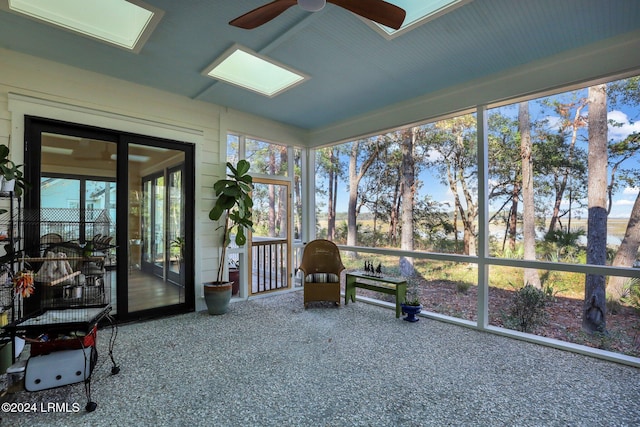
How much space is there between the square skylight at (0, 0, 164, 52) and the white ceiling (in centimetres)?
11

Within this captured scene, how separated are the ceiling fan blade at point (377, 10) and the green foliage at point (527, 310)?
3.70 metres

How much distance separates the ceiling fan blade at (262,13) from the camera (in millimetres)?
1892

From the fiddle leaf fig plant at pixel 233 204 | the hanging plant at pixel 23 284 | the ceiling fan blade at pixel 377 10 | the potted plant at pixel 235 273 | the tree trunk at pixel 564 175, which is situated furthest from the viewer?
the potted plant at pixel 235 273

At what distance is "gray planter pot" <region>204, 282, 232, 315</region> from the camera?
417cm

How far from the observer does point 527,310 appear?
12.6 ft

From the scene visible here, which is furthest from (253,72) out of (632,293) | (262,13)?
(632,293)

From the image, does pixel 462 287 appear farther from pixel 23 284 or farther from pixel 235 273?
pixel 23 284

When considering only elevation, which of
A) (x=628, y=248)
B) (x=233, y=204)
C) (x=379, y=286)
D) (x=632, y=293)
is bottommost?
(x=379, y=286)

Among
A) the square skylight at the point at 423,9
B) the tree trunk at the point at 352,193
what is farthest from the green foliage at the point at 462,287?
the square skylight at the point at 423,9

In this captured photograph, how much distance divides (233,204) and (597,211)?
4687 millimetres

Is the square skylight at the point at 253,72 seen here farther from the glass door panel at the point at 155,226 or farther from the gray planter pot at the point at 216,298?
the gray planter pot at the point at 216,298

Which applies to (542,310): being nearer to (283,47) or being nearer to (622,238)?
(622,238)

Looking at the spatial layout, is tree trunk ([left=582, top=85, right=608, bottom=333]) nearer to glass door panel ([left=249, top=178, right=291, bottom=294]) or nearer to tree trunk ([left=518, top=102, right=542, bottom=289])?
tree trunk ([left=518, top=102, right=542, bottom=289])

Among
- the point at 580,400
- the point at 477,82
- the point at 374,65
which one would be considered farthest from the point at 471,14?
the point at 580,400
